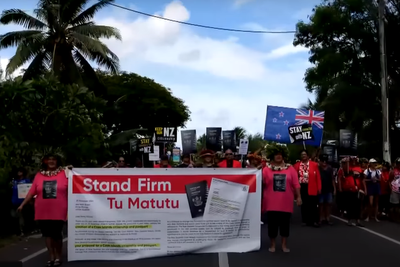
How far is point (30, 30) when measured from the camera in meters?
30.0

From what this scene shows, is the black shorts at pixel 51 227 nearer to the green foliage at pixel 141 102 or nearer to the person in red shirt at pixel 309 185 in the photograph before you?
the person in red shirt at pixel 309 185

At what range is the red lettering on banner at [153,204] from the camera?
9211 mm

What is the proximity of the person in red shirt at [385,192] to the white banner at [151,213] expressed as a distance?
9.92 meters

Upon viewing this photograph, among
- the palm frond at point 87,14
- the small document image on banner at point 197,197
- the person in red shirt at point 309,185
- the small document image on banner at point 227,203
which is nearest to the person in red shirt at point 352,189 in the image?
the person in red shirt at point 309,185

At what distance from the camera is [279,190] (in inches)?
420

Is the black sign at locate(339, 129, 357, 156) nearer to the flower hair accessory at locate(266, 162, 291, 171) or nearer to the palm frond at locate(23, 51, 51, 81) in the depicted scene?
the flower hair accessory at locate(266, 162, 291, 171)

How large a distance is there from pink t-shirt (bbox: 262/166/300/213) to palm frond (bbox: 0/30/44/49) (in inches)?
827

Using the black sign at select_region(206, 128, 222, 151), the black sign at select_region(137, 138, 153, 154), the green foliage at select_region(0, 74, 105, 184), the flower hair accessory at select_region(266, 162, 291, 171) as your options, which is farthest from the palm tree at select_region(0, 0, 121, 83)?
the flower hair accessory at select_region(266, 162, 291, 171)

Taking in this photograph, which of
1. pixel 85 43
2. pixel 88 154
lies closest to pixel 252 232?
pixel 88 154

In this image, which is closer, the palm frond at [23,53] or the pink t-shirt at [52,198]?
the pink t-shirt at [52,198]

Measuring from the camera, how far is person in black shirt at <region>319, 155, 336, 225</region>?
53.2 feet

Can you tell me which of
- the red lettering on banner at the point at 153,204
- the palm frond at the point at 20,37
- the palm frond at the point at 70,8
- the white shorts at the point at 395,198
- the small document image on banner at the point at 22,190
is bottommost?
the white shorts at the point at 395,198

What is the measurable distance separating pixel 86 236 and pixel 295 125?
11.5 metres

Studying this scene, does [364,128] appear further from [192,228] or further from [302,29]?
[192,228]
